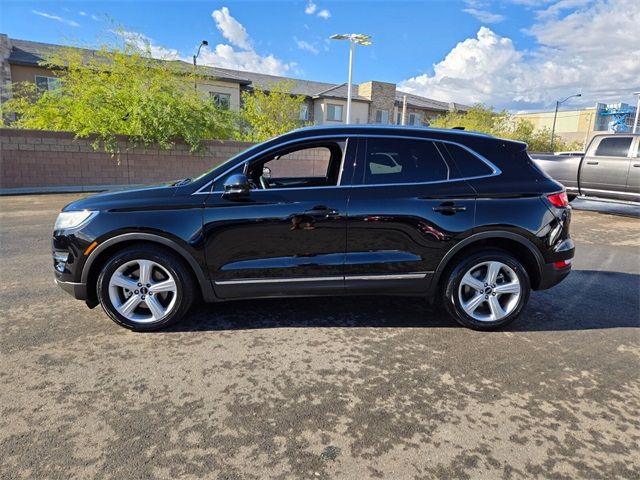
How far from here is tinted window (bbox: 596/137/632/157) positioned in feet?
34.6

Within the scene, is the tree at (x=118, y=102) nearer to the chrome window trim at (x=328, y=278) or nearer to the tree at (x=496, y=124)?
the chrome window trim at (x=328, y=278)

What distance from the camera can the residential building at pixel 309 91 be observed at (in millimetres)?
24844

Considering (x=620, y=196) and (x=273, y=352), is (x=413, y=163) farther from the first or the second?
(x=620, y=196)

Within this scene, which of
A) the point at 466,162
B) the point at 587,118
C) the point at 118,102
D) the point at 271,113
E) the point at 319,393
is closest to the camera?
the point at 319,393

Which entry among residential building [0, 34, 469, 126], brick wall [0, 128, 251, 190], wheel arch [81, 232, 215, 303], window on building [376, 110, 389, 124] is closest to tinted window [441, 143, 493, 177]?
wheel arch [81, 232, 215, 303]

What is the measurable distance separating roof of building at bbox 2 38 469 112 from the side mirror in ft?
48.9

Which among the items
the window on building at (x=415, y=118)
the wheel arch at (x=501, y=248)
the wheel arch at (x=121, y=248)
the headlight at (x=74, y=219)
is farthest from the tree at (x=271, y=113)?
the wheel arch at (x=501, y=248)

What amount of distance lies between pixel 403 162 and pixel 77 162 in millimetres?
14180

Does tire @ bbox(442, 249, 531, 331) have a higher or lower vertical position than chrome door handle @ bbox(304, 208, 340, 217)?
lower

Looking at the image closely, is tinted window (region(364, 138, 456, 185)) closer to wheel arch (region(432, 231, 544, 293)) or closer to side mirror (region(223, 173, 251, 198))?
wheel arch (region(432, 231, 544, 293))

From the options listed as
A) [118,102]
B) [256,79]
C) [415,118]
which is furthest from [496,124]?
[118,102]

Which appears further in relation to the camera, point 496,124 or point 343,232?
point 496,124

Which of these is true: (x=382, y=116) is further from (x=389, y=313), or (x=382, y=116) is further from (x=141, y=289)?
(x=141, y=289)

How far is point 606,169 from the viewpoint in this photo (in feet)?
35.3
